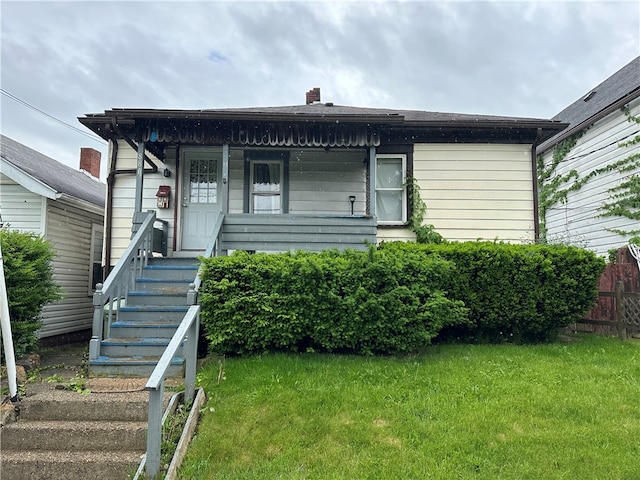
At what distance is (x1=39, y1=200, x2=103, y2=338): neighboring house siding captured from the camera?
857 cm

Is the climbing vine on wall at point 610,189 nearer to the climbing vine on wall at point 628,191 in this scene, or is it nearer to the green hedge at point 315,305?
the climbing vine on wall at point 628,191

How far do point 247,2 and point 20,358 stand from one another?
8.29 meters

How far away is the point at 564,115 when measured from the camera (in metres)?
14.4

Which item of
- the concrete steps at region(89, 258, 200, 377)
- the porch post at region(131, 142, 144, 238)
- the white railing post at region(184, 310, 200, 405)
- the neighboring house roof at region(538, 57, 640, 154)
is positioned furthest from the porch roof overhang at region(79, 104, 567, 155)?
the neighboring house roof at region(538, 57, 640, 154)

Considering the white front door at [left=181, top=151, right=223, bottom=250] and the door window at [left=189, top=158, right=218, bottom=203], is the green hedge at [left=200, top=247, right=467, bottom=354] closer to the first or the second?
the white front door at [left=181, top=151, right=223, bottom=250]

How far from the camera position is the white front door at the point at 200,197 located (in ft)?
28.2

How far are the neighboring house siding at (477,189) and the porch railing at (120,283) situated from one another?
5519 millimetres

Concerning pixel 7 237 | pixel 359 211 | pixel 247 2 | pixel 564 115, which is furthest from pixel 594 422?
pixel 564 115

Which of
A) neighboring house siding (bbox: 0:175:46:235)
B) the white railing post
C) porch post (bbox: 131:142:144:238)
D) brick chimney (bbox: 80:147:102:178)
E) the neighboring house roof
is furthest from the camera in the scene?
brick chimney (bbox: 80:147:102:178)

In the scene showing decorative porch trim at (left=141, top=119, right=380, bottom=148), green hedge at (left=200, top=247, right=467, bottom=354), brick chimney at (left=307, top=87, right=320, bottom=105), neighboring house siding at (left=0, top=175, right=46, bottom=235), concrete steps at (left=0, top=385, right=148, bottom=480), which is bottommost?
concrete steps at (left=0, top=385, right=148, bottom=480)

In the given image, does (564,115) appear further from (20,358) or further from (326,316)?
(20,358)

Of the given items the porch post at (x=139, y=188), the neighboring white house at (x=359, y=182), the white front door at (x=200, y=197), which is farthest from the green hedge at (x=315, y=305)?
the white front door at (x=200, y=197)

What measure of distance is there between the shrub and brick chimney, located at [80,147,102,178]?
10.7 m

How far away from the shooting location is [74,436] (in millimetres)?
3648
